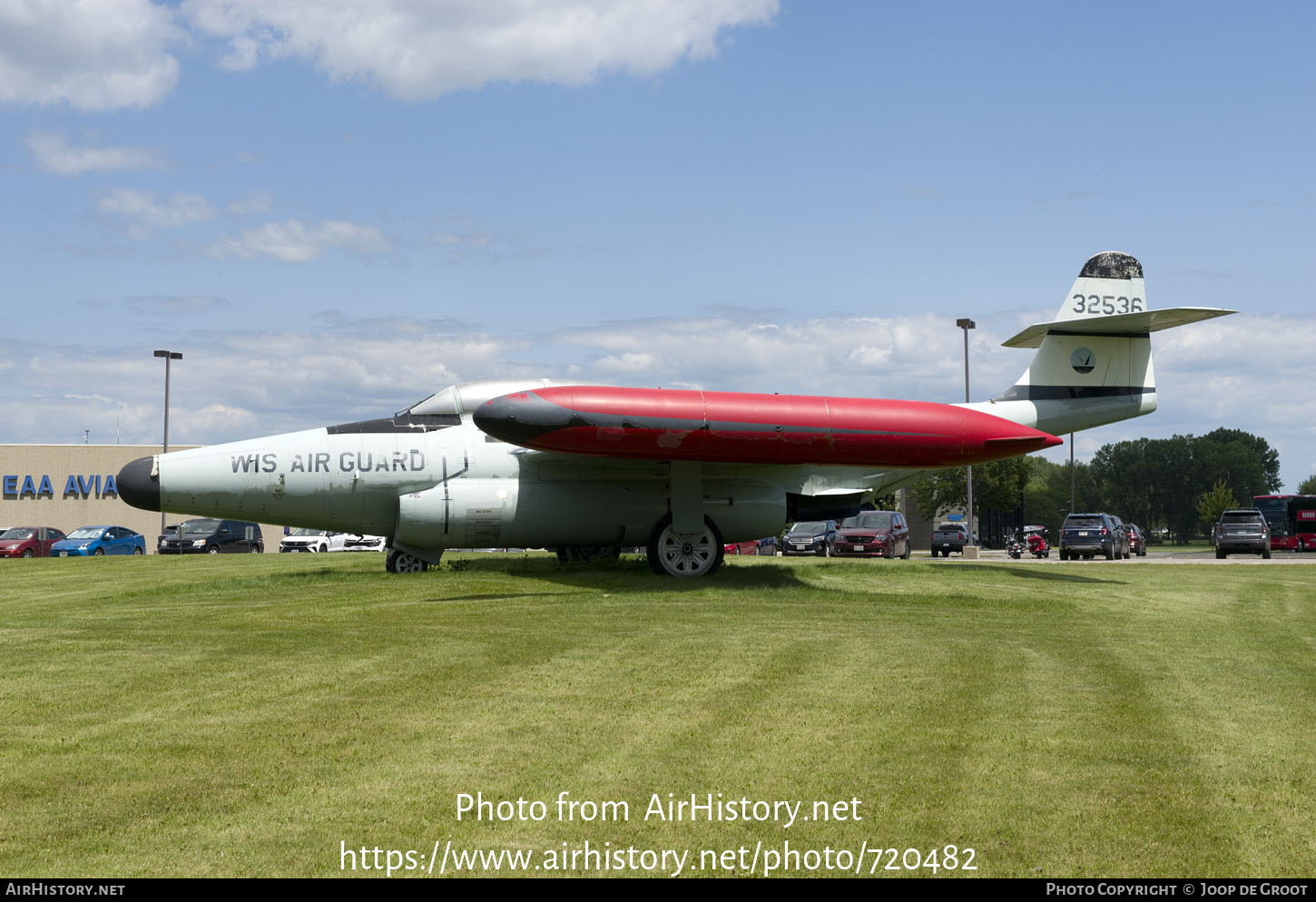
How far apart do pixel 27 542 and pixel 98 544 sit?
97.6 inches

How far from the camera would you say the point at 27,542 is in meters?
42.3

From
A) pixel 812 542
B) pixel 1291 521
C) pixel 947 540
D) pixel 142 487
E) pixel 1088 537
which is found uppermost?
pixel 142 487

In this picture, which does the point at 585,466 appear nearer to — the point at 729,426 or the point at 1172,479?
the point at 729,426

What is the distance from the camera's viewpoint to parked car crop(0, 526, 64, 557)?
41.8m

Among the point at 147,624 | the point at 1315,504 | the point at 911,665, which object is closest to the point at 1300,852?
the point at 911,665

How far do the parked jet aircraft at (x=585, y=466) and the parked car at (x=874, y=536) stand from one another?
1380cm

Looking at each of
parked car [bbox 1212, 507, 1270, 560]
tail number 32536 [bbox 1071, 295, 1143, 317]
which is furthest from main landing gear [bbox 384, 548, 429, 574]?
parked car [bbox 1212, 507, 1270, 560]

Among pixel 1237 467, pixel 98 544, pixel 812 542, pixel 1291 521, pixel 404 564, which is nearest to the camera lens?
pixel 404 564

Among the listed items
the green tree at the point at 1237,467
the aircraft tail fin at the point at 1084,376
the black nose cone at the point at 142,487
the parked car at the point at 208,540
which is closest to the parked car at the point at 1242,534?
the aircraft tail fin at the point at 1084,376

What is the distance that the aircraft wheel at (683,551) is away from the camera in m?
19.2

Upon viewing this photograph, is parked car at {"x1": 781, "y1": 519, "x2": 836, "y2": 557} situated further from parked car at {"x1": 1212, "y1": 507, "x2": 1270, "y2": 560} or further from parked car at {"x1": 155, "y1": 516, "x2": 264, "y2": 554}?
parked car at {"x1": 155, "y1": 516, "x2": 264, "y2": 554}

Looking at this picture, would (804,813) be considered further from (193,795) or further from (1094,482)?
(1094,482)

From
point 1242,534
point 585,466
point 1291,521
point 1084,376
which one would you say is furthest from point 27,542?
point 1291,521

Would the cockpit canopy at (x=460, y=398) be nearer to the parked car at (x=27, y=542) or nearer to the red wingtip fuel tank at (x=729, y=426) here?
the red wingtip fuel tank at (x=729, y=426)
